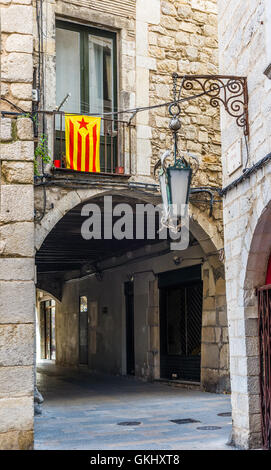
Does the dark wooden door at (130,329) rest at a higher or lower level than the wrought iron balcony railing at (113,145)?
lower

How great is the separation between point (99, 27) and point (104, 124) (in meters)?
1.66

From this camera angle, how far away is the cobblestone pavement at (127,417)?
620cm

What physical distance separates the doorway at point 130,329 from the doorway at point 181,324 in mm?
1629

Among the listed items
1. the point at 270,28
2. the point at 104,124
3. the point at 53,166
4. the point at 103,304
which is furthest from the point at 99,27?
the point at 103,304

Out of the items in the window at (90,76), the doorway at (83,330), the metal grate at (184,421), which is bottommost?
the metal grate at (184,421)

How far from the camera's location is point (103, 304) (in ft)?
52.6

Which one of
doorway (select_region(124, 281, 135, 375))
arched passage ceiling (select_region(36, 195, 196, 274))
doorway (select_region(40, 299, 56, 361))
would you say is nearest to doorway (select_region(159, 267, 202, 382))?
arched passage ceiling (select_region(36, 195, 196, 274))

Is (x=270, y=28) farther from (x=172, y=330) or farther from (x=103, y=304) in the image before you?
(x=103, y=304)

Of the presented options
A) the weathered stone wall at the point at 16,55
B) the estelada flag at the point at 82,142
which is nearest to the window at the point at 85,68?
the estelada flag at the point at 82,142

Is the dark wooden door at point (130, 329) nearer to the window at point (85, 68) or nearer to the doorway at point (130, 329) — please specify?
the doorway at point (130, 329)

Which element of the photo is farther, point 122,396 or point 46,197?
point 122,396

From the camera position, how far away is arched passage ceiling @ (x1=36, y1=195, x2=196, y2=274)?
10.9 metres

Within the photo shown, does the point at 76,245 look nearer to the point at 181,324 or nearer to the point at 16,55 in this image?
the point at 181,324

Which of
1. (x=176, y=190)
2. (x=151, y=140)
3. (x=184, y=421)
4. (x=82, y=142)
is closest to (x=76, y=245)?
(x=151, y=140)
